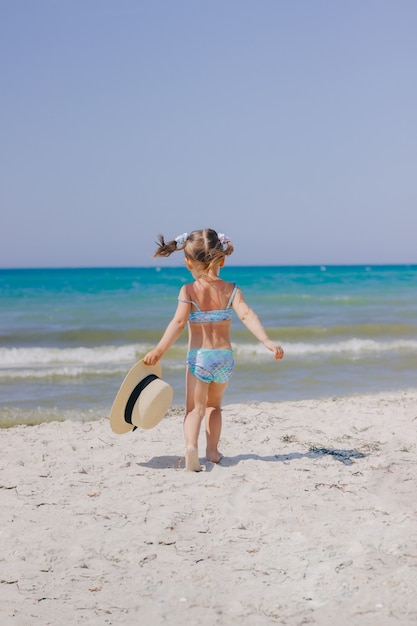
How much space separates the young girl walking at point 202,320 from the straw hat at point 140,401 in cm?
16

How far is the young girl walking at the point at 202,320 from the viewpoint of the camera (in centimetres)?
478

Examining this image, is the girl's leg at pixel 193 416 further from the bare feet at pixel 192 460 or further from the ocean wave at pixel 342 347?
the ocean wave at pixel 342 347

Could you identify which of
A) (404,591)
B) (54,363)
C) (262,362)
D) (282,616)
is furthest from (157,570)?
(54,363)

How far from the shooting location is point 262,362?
1116 centimetres

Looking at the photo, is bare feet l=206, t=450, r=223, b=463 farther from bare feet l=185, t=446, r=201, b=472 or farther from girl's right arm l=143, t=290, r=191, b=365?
girl's right arm l=143, t=290, r=191, b=365

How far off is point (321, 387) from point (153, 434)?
359cm

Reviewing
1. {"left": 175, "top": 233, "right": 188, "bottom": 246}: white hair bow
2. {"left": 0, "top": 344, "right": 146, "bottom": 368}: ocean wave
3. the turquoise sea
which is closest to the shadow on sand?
{"left": 175, "top": 233, "right": 188, "bottom": 246}: white hair bow

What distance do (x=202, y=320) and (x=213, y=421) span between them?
0.80 meters

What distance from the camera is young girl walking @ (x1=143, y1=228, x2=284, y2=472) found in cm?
478

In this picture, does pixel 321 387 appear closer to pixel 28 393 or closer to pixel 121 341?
pixel 28 393

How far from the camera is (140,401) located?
4871 millimetres

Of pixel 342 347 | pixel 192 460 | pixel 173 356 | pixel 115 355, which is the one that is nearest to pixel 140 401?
pixel 192 460

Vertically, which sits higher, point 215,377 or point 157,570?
point 215,377

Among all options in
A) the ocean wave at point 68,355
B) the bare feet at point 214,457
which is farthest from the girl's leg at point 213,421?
the ocean wave at point 68,355
